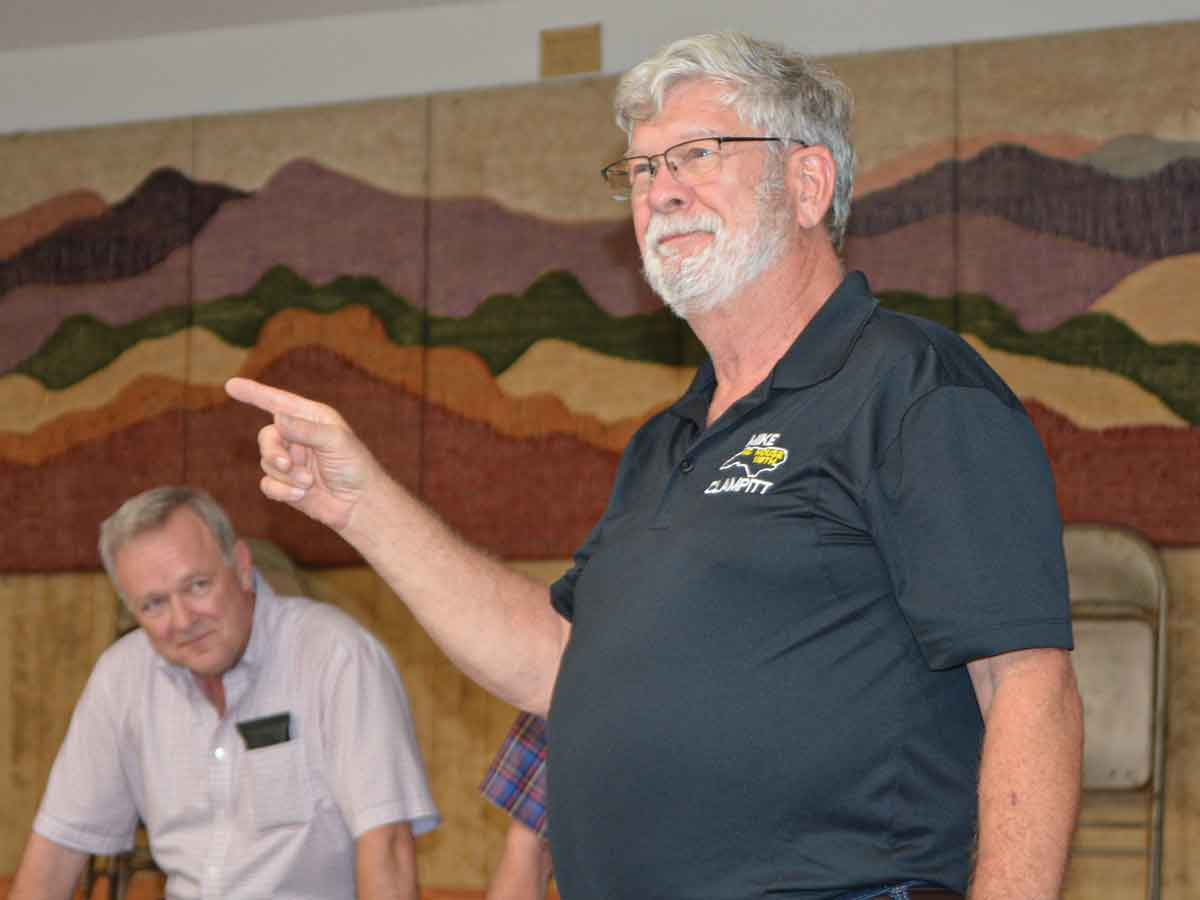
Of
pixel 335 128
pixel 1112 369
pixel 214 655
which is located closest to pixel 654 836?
pixel 214 655

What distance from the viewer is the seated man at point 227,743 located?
2.86 meters

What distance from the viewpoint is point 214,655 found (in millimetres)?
3006

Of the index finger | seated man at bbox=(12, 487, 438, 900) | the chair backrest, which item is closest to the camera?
the index finger

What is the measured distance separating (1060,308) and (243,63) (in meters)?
3.13

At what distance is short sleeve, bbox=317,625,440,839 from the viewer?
2805 mm

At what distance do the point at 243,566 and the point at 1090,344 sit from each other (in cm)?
280

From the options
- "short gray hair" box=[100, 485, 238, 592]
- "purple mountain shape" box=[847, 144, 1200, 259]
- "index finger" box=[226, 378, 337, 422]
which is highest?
"purple mountain shape" box=[847, 144, 1200, 259]

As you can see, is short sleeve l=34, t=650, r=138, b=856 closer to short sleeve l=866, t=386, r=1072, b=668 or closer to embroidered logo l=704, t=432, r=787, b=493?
embroidered logo l=704, t=432, r=787, b=493

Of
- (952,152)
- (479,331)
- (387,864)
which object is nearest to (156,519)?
(387,864)

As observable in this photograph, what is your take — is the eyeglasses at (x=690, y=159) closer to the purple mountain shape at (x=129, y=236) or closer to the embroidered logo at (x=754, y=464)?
the embroidered logo at (x=754, y=464)

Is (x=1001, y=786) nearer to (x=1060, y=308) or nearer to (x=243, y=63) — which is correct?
(x=1060, y=308)

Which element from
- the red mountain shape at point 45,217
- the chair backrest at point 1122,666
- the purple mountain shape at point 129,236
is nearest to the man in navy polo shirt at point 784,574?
the chair backrest at point 1122,666

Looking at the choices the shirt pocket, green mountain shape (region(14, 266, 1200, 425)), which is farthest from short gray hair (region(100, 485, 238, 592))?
green mountain shape (region(14, 266, 1200, 425))

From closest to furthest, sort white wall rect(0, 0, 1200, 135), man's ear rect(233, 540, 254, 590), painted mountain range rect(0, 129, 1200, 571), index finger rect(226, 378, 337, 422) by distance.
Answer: index finger rect(226, 378, 337, 422), man's ear rect(233, 540, 254, 590), painted mountain range rect(0, 129, 1200, 571), white wall rect(0, 0, 1200, 135)
